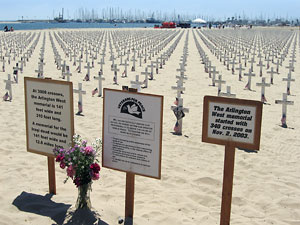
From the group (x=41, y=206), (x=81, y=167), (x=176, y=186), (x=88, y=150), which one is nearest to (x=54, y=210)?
(x=41, y=206)

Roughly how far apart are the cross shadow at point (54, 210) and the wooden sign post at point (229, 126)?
58.8 inches

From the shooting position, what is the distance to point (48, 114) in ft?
15.8

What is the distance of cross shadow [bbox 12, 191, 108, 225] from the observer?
4.26 metres

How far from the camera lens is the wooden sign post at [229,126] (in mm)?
3799

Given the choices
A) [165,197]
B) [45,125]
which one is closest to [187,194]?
[165,197]

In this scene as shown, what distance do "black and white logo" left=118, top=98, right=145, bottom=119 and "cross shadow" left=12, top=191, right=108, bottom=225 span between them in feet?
4.07

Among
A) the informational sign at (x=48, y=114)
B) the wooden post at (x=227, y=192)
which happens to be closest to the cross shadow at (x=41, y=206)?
the informational sign at (x=48, y=114)

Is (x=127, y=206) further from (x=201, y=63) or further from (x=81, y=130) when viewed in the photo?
(x=201, y=63)

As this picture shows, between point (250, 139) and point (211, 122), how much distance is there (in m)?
0.44

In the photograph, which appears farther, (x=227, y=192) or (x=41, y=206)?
(x=41, y=206)

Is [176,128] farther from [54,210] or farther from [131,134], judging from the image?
[54,210]

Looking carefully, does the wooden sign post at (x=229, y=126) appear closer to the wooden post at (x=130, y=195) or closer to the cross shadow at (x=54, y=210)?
the wooden post at (x=130, y=195)

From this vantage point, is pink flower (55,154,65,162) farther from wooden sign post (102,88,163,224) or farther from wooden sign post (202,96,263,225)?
wooden sign post (202,96,263,225)

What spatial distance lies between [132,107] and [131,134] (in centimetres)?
31
